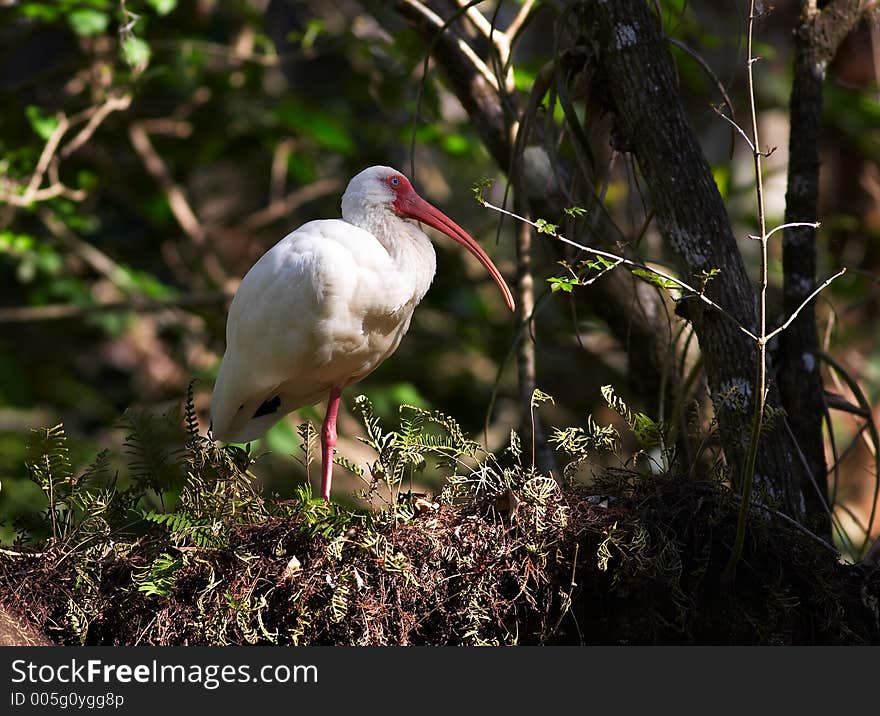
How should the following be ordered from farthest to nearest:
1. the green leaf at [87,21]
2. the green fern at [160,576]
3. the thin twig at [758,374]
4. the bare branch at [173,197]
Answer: the bare branch at [173,197] < the green leaf at [87,21] < the green fern at [160,576] < the thin twig at [758,374]

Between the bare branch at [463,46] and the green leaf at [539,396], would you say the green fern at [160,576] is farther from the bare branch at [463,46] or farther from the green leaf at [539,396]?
the bare branch at [463,46]

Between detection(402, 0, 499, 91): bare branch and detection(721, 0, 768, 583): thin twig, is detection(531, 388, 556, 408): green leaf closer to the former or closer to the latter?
detection(721, 0, 768, 583): thin twig

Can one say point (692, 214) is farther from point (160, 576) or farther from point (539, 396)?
point (160, 576)

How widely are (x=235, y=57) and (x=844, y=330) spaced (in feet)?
18.1

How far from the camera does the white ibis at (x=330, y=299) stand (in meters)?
4.23

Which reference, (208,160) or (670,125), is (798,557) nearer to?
(670,125)

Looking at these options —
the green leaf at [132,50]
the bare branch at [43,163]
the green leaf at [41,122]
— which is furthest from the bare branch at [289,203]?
the green leaf at [132,50]

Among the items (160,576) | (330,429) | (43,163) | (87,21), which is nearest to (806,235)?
(330,429)

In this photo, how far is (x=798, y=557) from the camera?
3.54 m

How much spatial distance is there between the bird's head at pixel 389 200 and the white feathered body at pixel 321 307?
0.14 ft

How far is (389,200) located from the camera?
4559 millimetres

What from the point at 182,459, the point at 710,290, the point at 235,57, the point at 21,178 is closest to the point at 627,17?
the point at 710,290

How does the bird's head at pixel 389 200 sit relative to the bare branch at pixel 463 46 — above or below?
below

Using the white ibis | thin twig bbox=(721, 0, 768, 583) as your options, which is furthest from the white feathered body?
thin twig bbox=(721, 0, 768, 583)
